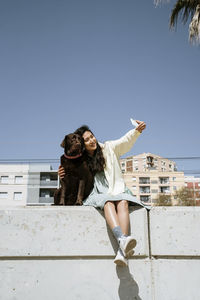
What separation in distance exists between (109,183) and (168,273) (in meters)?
1.02

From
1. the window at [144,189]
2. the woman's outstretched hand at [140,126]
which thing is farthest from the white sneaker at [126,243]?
the window at [144,189]

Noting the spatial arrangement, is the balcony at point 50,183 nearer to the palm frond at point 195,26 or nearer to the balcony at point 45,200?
the balcony at point 45,200

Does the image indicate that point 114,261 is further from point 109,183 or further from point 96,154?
point 96,154

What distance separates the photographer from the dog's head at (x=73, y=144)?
306 cm

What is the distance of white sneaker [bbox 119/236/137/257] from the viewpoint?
2.19m

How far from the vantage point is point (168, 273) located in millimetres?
2496

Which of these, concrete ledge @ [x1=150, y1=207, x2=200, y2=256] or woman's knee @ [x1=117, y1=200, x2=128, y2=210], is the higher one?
woman's knee @ [x1=117, y1=200, x2=128, y2=210]

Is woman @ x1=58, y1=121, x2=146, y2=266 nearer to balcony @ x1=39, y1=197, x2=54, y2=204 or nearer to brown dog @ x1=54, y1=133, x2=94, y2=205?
brown dog @ x1=54, y1=133, x2=94, y2=205

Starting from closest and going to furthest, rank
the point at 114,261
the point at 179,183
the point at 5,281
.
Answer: the point at 114,261
the point at 5,281
the point at 179,183

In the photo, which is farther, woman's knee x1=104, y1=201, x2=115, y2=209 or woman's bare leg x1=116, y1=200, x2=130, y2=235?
woman's knee x1=104, y1=201, x2=115, y2=209

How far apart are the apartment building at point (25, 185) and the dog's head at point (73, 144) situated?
3822cm

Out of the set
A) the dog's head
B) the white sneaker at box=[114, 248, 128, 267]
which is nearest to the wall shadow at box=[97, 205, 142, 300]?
the white sneaker at box=[114, 248, 128, 267]

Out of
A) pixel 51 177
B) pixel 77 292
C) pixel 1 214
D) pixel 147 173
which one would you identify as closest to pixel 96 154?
pixel 1 214

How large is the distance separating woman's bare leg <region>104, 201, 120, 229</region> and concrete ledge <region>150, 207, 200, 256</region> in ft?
1.30
